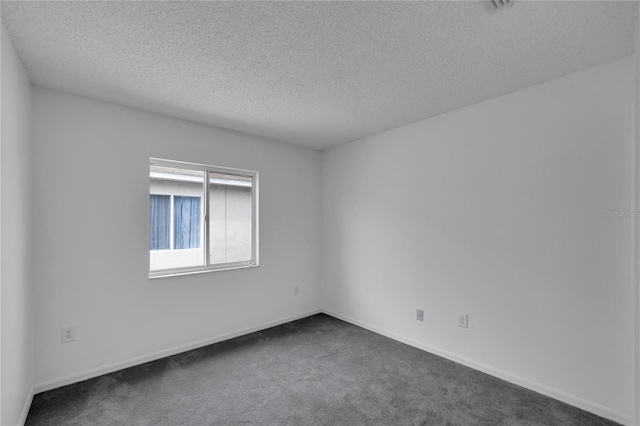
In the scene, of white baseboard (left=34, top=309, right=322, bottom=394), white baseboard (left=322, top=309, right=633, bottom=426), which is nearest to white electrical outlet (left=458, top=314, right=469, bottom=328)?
white baseboard (left=322, top=309, right=633, bottom=426)

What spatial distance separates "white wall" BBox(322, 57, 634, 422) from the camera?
2.04m

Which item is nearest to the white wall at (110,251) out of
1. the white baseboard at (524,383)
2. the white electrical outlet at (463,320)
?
the white baseboard at (524,383)

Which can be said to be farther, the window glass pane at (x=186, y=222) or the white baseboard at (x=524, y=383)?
the window glass pane at (x=186, y=222)

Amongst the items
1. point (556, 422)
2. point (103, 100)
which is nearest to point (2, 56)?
point (103, 100)

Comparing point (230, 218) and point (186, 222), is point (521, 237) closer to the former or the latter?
point (230, 218)

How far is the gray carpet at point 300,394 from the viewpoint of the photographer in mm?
2035

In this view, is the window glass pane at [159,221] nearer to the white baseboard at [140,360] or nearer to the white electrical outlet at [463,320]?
the white baseboard at [140,360]

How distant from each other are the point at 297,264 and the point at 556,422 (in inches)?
118

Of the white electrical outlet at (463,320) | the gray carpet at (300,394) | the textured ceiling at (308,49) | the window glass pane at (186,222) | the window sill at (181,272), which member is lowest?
the gray carpet at (300,394)

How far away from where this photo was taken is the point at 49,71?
2.15 metres

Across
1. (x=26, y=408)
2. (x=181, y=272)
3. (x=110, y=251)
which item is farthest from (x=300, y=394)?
(x=110, y=251)

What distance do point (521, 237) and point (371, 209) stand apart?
1.66 meters

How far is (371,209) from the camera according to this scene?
373 cm

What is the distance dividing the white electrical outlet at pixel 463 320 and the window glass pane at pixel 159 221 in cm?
312
